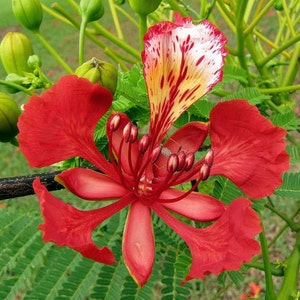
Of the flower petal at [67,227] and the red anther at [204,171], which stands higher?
the red anther at [204,171]

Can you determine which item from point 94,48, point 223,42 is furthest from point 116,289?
point 94,48

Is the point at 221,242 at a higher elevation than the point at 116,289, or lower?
higher

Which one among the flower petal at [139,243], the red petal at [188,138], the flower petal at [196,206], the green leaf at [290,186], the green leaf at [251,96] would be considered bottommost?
the green leaf at [290,186]

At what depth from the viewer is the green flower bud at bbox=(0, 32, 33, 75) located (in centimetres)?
116

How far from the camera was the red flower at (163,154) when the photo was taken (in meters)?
0.83

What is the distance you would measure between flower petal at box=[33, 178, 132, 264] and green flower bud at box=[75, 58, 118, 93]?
199 mm

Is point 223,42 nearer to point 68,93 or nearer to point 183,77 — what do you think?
point 183,77

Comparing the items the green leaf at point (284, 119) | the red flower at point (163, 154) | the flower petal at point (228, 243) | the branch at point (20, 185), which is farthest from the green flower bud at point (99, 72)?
the green leaf at point (284, 119)

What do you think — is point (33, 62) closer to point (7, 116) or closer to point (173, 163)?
point (7, 116)

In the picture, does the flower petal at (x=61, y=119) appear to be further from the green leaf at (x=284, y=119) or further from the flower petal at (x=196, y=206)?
the green leaf at (x=284, y=119)

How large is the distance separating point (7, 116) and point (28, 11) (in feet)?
0.85

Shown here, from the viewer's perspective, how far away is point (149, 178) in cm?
97

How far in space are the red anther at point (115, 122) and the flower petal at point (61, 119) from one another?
0.06 ft

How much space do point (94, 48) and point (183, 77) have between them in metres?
7.01
